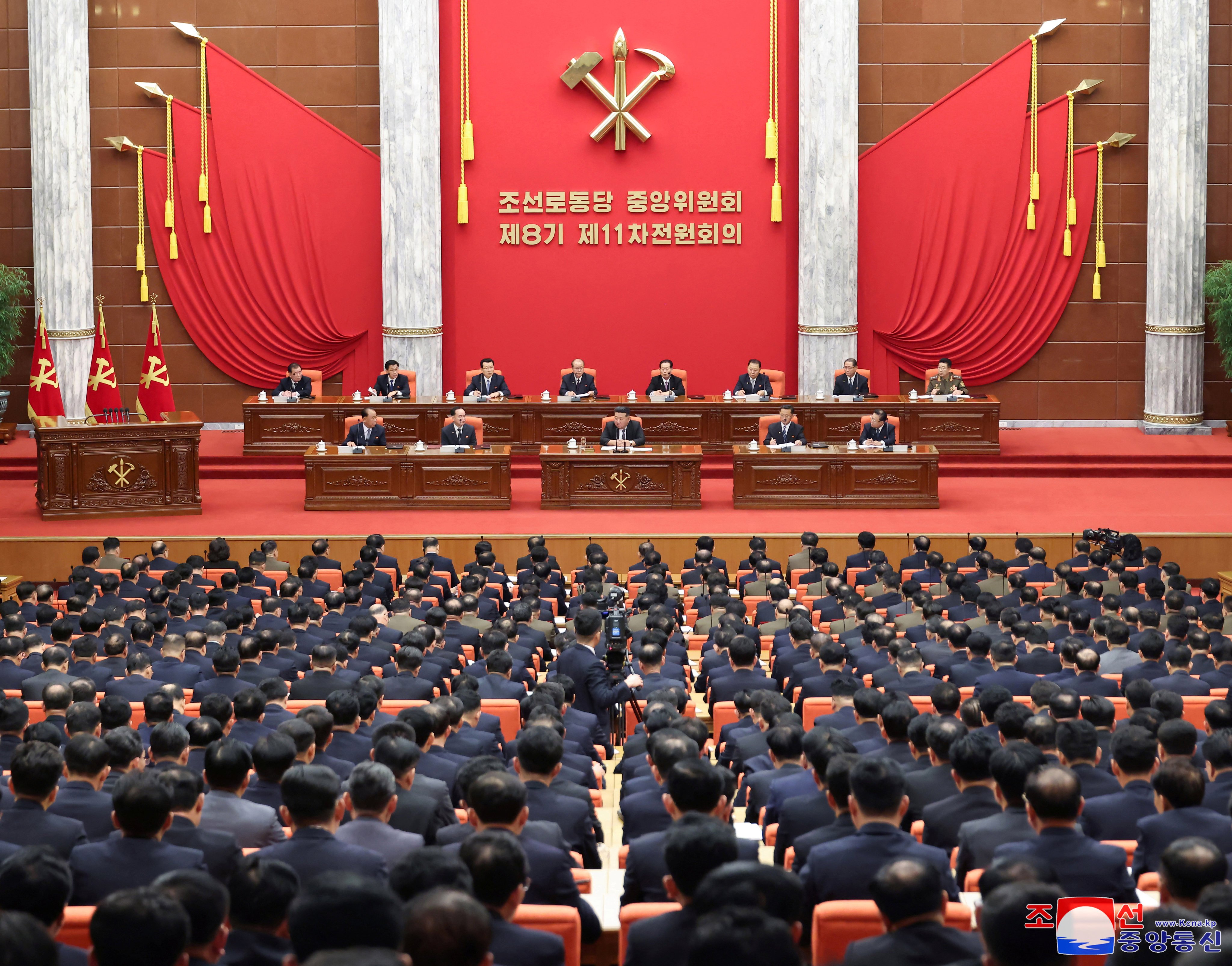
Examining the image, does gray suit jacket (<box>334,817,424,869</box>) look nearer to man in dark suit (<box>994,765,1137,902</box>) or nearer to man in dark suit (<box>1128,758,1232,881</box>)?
man in dark suit (<box>994,765,1137,902</box>)

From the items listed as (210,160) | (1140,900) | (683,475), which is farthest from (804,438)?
(1140,900)

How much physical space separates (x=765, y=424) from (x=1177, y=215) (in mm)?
5248

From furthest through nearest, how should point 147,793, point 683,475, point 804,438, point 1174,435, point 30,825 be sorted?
point 1174,435 < point 804,438 < point 683,475 < point 30,825 < point 147,793

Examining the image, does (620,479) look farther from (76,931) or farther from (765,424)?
(76,931)

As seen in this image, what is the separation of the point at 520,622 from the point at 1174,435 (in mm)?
9936

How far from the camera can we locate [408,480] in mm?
13125

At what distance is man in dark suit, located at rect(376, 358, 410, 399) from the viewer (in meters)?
14.6

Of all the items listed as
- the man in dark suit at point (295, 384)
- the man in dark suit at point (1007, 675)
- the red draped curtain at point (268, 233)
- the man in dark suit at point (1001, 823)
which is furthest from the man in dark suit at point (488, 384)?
the man in dark suit at point (1001, 823)

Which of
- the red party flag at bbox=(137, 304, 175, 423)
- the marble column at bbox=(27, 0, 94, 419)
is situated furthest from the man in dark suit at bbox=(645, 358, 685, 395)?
the marble column at bbox=(27, 0, 94, 419)

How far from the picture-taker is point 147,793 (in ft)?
12.5

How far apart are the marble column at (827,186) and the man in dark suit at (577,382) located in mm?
2578

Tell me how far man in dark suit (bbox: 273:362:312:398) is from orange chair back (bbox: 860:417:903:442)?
548cm

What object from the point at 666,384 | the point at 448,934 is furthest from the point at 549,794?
the point at 666,384

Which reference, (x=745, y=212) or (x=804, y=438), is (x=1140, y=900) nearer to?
(x=804, y=438)
